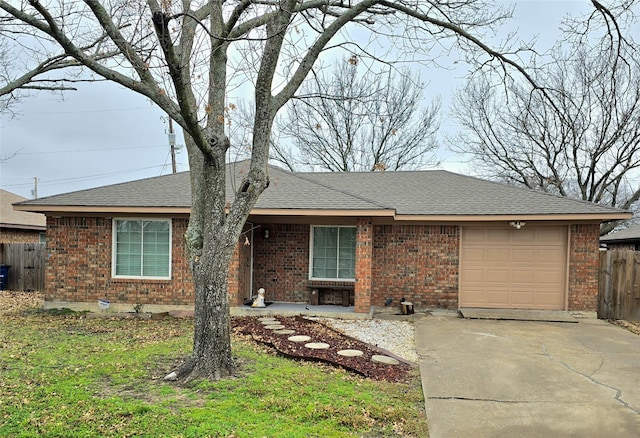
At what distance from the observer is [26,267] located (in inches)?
582

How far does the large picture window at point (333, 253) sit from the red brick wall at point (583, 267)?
5.24 metres

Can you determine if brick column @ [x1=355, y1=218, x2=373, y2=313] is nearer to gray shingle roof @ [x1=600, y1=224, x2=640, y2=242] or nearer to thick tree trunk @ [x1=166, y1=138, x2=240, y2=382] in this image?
thick tree trunk @ [x1=166, y1=138, x2=240, y2=382]

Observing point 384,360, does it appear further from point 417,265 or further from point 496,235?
point 496,235

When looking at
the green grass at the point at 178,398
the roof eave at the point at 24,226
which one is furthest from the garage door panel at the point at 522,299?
the roof eave at the point at 24,226

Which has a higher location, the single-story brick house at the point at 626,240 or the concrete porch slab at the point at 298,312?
the single-story brick house at the point at 626,240

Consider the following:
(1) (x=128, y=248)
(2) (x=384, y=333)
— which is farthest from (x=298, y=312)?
(1) (x=128, y=248)

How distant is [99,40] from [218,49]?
5.59 metres

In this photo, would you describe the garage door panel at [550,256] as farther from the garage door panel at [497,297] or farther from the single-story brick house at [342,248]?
the garage door panel at [497,297]

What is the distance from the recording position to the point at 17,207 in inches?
395

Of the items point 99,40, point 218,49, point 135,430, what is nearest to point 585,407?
point 135,430

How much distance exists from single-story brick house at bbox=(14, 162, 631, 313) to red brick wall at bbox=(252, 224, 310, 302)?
3 cm

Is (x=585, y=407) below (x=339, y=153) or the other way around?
below

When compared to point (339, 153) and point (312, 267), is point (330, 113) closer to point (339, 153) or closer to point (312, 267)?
point (339, 153)

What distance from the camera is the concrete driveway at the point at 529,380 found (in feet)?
13.6
